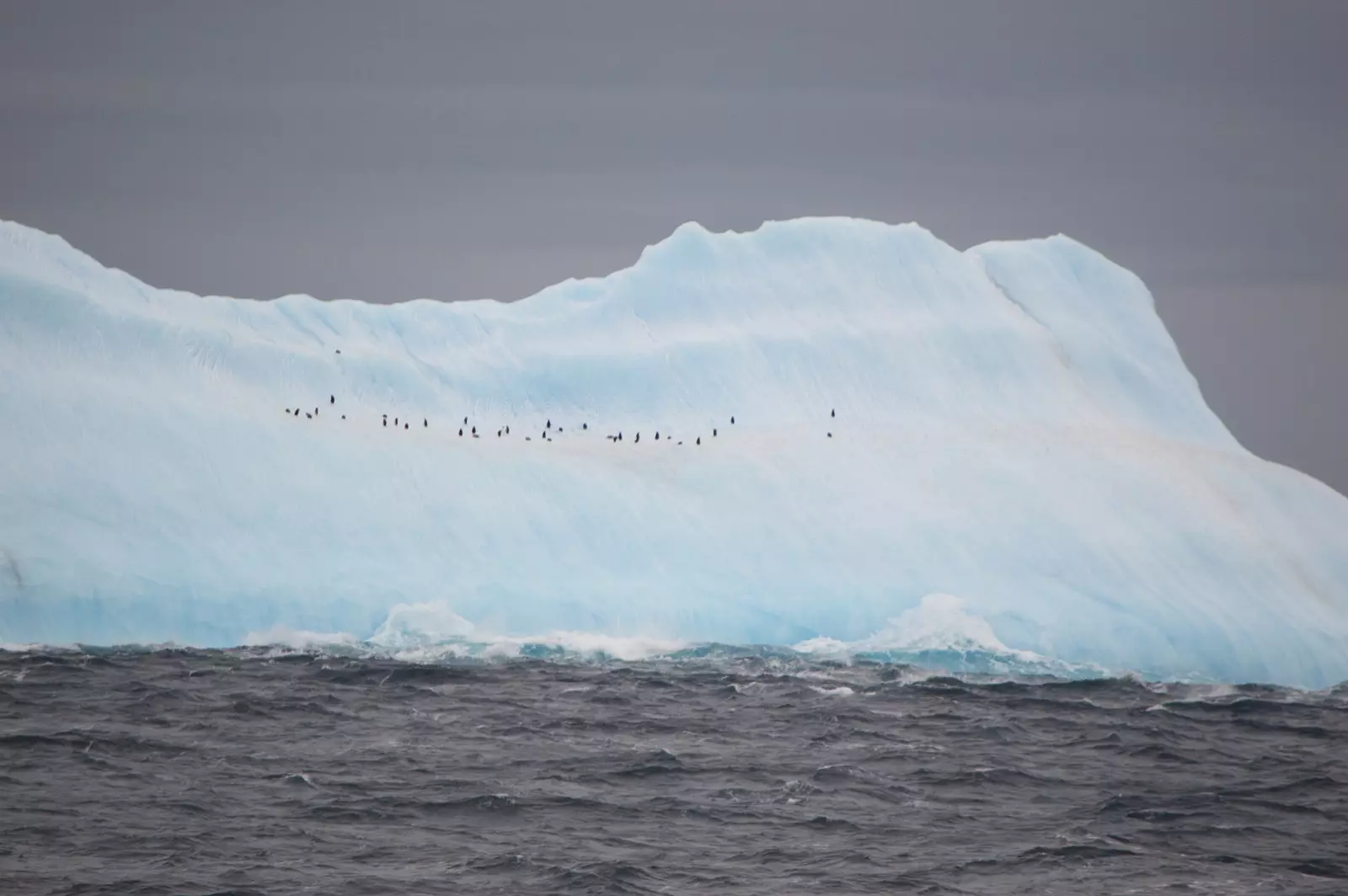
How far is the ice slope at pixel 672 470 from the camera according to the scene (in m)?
29.6

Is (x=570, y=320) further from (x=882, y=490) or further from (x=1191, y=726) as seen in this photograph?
(x=1191, y=726)

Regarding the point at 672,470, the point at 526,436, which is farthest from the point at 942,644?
the point at 526,436

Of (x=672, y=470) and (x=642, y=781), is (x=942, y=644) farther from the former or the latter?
(x=642, y=781)

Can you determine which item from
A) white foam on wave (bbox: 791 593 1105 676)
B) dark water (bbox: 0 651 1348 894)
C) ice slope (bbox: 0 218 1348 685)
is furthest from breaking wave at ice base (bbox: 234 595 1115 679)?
dark water (bbox: 0 651 1348 894)

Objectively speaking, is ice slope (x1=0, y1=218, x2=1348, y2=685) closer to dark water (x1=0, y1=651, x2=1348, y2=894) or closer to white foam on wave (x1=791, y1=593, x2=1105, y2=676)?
white foam on wave (x1=791, y1=593, x2=1105, y2=676)

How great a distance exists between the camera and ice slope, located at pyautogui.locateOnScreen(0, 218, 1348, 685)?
29594 millimetres

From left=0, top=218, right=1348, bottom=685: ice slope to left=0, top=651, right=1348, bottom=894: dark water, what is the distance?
1.93 m

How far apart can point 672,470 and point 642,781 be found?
13025 mm

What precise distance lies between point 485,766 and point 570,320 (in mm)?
18640

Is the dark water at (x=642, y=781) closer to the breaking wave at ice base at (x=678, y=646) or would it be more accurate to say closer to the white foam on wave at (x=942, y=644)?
the breaking wave at ice base at (x=678, y=646)

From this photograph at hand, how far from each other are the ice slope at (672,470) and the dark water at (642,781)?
193 cm

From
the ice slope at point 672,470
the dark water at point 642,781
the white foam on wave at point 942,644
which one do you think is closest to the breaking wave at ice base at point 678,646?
the white foam on wave at point 942,644

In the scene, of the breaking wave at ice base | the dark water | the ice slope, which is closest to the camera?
the dark water

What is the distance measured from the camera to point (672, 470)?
33.6 meters
